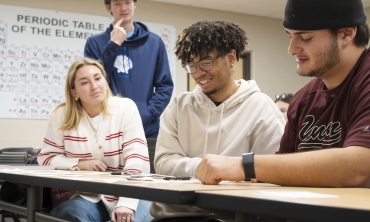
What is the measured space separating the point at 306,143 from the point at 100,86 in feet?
4.22

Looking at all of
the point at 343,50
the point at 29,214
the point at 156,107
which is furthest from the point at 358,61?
the point at 156,107

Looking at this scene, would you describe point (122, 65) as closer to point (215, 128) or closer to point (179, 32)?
point (215, 128)

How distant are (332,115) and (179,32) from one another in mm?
5065

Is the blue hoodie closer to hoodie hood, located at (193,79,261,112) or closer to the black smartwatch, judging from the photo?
hoodie hood, located at (193,79,261,112)

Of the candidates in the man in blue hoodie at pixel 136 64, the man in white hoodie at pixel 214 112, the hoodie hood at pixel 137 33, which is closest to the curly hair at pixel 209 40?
the man in white hoodie at pixel 214 112

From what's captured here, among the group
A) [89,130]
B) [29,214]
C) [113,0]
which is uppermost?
[113,0]

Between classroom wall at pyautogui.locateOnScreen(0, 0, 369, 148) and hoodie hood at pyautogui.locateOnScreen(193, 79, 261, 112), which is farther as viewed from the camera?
classroom wall at pyautogui.locateOnScreen(0, 0, 369, 148)

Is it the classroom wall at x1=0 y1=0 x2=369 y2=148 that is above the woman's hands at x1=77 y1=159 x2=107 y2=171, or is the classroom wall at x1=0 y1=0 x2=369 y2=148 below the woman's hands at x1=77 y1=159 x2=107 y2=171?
above

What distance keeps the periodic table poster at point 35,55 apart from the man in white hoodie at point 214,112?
12.3 feet

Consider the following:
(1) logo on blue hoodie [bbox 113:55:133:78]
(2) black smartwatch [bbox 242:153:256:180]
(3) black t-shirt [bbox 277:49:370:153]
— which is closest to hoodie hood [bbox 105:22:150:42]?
(1) logo on blue hoodie [bbox 113:55:133:78]

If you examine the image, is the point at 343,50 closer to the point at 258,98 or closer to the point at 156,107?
the point at 258,98

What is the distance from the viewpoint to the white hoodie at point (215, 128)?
73.3 inches

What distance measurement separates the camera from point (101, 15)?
592 centimetres

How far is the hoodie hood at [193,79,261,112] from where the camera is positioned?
1.93 m
